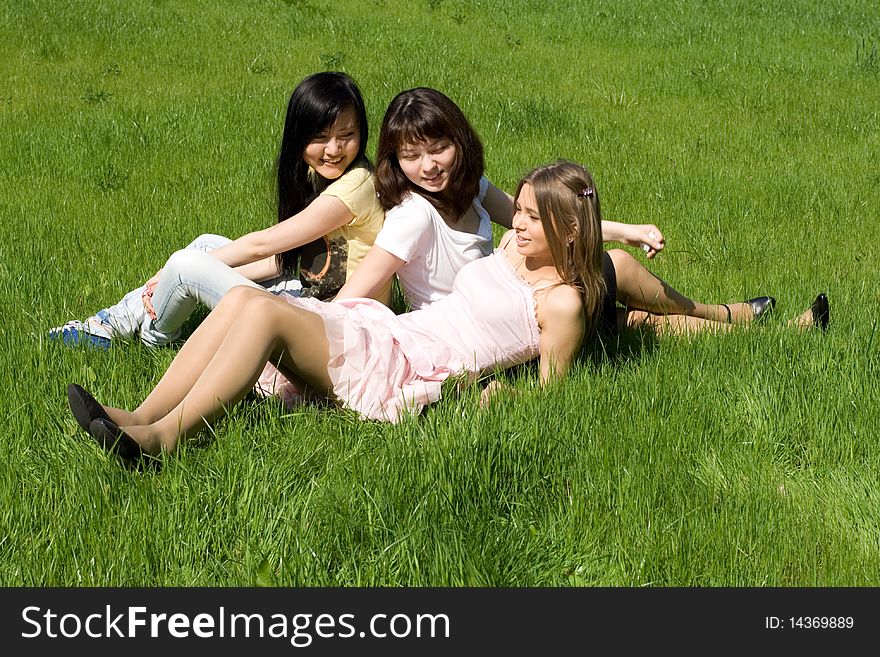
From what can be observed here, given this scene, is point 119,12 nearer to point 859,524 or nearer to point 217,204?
point 217,204

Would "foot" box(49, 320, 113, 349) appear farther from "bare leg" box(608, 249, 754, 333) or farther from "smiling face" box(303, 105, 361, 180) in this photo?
"bare leg" box(608, 249, 754, 333)

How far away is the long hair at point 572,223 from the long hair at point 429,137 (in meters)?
0.49

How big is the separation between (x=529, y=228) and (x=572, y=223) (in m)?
0.17

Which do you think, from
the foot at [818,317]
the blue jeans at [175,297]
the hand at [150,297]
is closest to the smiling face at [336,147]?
the blue jeans at [175,297]

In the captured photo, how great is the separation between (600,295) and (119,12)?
10044 mm

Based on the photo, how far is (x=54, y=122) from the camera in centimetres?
865

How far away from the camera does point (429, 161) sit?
161 inches

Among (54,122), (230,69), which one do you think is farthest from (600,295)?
(230,69)

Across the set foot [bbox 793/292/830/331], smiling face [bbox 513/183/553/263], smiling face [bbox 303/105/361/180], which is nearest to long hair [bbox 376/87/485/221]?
smiling face [bbox 303/105/361/180]

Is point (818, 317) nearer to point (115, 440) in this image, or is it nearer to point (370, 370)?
→ point (370, 370)

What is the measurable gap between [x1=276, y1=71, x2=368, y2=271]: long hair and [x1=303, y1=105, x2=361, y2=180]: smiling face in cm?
2

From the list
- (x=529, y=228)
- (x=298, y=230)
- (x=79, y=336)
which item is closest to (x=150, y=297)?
(x=79, y=336)

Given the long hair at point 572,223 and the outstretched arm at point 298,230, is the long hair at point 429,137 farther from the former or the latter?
the long hair at point 572,223

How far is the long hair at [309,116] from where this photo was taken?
162 inches
